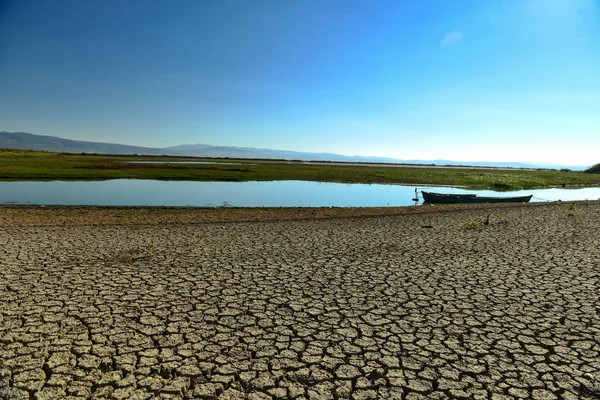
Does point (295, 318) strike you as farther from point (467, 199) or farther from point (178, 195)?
point (178, 195)

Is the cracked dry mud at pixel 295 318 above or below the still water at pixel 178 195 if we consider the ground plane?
below

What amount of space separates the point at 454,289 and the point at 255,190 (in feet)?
101

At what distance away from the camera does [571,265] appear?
10523mm

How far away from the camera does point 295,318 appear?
272 inches

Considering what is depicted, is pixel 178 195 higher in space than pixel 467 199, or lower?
lower

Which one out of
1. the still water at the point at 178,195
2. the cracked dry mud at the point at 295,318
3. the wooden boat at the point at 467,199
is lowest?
the cracked dry mud at the point at 295,318

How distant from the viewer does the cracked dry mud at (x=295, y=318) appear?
16.2 feet

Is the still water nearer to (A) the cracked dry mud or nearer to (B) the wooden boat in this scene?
(B) the wooden boat

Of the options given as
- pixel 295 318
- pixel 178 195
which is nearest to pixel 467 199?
pixel 178 195

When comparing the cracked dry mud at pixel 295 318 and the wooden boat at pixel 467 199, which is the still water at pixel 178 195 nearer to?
the wooden boat at pixel 467 199

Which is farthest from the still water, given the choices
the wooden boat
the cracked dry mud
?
the cracked dry mud

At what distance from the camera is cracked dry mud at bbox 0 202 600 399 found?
4.94 meters

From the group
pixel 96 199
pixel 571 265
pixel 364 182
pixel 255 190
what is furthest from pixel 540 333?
pixel 364 182

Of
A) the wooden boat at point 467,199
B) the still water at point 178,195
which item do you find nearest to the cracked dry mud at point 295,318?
the still water at point 178,195
